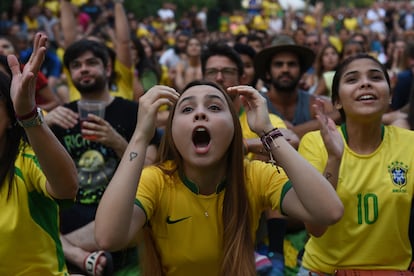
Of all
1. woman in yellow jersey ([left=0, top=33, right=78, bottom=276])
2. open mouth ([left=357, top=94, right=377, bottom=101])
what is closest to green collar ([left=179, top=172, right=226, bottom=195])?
woman in yellow jersey ([left=0, top=33, right=78, bottom=276])

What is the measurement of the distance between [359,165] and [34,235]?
1.74 metres

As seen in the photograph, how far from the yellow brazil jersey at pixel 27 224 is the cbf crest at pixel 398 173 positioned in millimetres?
1766

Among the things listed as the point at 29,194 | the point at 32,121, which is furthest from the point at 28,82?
the point at 29,194

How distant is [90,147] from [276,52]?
2.10 meters

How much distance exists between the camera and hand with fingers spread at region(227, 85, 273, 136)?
9.43 ft

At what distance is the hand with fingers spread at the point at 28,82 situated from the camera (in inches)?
100

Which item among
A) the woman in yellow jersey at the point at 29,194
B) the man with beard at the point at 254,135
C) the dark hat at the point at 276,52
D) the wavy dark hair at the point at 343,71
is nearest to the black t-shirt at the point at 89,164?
the man with beard at the point at 254,135

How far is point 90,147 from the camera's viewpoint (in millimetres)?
4613

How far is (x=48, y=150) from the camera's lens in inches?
106

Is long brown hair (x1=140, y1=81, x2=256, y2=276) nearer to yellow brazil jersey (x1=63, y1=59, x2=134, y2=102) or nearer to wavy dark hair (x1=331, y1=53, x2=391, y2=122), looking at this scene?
wavy dark hair (x1=331, y1=53, x2=391, y2=122)

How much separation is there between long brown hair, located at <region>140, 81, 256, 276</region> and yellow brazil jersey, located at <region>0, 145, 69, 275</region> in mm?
475

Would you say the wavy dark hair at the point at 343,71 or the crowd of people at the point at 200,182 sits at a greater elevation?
the wavy dark hair at the point at 343,71

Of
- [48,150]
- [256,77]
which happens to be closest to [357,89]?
[48,150]

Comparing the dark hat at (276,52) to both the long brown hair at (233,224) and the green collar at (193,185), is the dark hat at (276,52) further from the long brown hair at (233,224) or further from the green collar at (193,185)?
the green collar at (193,185)
